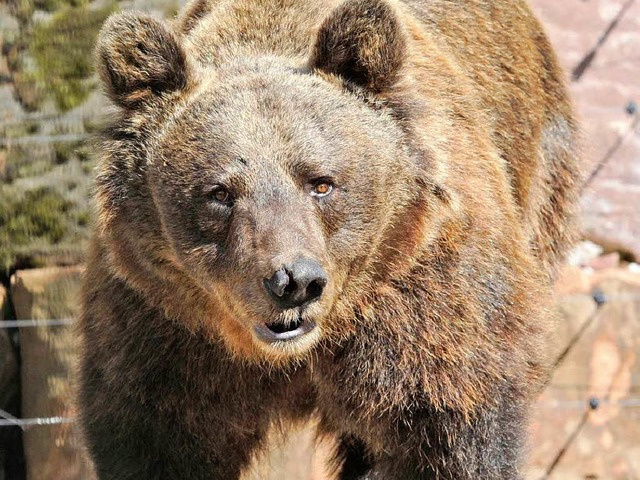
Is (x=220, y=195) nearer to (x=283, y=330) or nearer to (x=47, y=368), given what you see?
(x=283, y=330)

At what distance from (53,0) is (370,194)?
373cm

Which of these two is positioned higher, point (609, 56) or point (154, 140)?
point (154, 140)

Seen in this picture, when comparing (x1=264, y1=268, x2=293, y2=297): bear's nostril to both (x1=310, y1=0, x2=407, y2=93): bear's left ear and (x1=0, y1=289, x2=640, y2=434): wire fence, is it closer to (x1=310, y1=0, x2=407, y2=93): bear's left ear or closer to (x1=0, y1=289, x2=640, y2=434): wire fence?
(x1=310, y1=0, x2=407, y2=93): bear's left ear

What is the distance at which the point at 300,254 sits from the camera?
12.3 ft

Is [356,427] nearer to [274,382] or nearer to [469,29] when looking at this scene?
[274,382]

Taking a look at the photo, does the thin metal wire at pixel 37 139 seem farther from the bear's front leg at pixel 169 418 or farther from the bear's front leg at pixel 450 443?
the bear's front leg at pixel 450 443

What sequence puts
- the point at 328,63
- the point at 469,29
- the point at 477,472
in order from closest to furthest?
1. the point at 328,63
2. the point at 477,472
3. the point at 469,29

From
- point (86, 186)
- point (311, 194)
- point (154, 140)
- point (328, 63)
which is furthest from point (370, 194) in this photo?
point (86, 186)

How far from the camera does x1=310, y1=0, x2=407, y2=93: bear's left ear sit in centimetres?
416

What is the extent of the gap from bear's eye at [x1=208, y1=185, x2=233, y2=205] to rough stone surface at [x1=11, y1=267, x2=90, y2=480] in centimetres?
335

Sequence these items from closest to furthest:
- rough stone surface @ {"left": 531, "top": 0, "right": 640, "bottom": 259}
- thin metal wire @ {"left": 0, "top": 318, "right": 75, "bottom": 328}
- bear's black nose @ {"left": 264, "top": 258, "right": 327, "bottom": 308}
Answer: bear's black nose @ {"left": 264, "top": 258, "right": 327, "bottom": 308}
thin metal wire @ {"left": 0, "top": 318, "right": 75, "bottom": 328}
rough stone surface @ {"left": 531, "top": 0, "right": 640, "bottom": 259}

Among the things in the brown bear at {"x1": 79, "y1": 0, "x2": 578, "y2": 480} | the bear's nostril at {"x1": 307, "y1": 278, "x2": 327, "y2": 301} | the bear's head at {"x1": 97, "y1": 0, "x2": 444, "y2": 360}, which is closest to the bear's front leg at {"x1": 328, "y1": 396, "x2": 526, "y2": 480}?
the brown bear at {"x1": 79, "y1": 0, "x2": 578, "y2": 480}

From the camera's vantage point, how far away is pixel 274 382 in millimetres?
4742

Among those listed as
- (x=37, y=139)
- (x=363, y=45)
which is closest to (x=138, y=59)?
(x=363, y=45)
